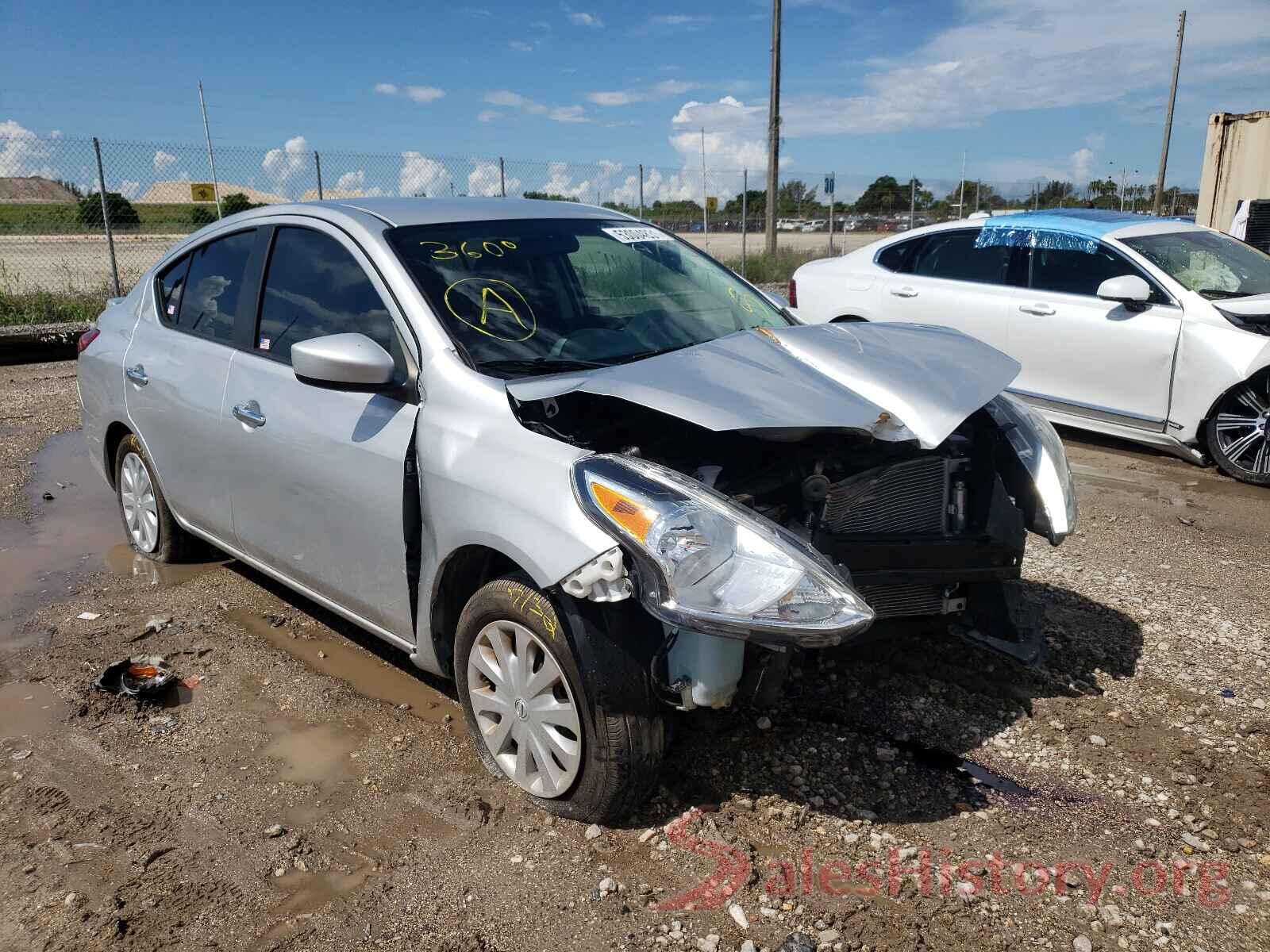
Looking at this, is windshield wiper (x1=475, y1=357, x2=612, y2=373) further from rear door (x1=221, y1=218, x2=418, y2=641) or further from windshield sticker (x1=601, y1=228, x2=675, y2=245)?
windshield sticker (x1=601, y1=228, x2=675, y2=245)

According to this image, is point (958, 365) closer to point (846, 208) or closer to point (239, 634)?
point (239, 634)

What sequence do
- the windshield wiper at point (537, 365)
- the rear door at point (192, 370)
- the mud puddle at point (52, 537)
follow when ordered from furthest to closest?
the mud puddle at point (52, 537) < the rear door at point (192, 370) < the windshield wiper at point (537, 365)

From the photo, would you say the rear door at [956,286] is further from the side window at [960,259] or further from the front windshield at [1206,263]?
the front windshield at [1206,263]

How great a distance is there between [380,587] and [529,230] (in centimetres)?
148

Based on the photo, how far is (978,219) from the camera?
7.73 metres

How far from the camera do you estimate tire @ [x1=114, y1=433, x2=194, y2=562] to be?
4723 millimetres

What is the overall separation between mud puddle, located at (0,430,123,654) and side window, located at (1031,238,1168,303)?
649 cm

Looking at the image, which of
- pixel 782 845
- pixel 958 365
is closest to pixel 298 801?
pixel 782 845

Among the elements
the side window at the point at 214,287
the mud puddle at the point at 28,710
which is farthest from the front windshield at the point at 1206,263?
the mud puddle at the point at 28,710

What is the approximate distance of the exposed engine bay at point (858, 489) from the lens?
2812 mm

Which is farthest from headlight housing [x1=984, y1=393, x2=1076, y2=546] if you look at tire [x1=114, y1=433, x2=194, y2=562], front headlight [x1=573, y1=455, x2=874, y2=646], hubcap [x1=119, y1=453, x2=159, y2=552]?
hubcap [x1=119, y1=453, x2=159, y2=552]

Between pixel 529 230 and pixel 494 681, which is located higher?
pixel 529 230

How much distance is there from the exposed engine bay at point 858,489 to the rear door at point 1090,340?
4048 millimetres

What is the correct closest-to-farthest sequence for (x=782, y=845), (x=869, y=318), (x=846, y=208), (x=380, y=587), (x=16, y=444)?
1. (x=782, y=845)
2. (x=380, y=587)
3. (x=16, y=444)
4. (x=869, y=318)
5. (x=846, y=208)
